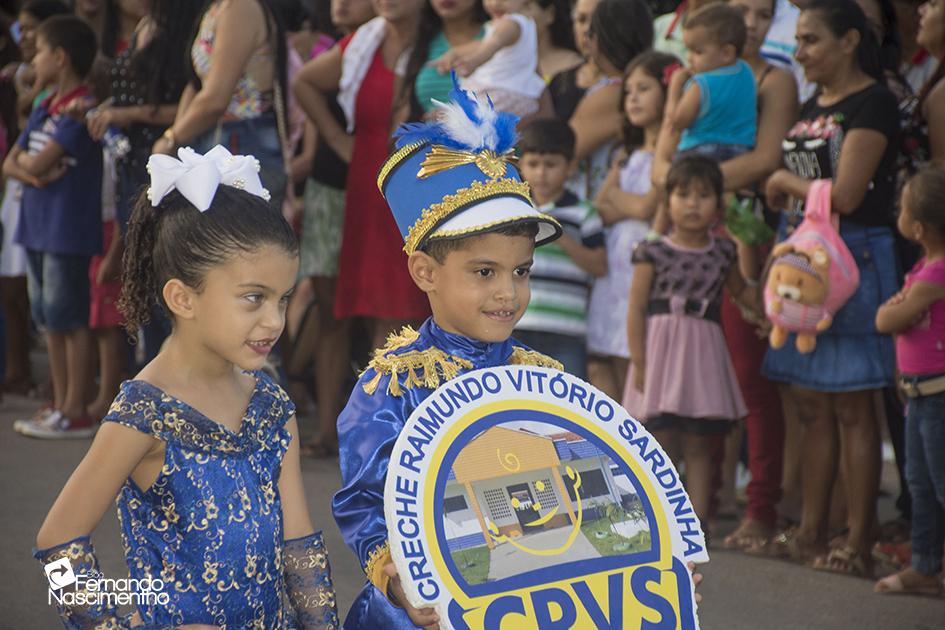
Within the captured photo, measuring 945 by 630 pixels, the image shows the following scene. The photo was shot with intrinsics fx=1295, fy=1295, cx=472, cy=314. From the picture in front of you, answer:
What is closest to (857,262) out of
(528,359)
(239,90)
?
(528,359)

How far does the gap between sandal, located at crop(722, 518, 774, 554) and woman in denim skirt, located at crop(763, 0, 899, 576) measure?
0.36 ft

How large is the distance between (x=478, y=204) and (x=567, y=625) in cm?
86

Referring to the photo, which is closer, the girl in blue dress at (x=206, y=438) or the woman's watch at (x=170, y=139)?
the girl in blue dress at (x=206, y=438)

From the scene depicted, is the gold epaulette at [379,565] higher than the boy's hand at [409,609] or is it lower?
higher

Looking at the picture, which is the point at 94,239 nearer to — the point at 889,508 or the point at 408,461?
the point at 889,508

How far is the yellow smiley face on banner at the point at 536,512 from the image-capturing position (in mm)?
2324

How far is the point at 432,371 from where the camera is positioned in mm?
2693

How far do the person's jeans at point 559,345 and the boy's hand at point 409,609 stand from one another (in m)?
2.84

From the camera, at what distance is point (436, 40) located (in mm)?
6008

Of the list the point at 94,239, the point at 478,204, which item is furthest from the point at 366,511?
the point at 94,239

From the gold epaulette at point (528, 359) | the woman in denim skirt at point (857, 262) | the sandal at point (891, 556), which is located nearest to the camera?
the gold epaulette at point (528, 359)

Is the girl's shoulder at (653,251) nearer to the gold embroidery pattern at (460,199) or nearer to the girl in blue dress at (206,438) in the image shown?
the gold embroidery pattern at (460,199)

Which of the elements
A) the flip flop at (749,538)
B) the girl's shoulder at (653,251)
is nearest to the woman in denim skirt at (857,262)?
the flip flop at (749,538)

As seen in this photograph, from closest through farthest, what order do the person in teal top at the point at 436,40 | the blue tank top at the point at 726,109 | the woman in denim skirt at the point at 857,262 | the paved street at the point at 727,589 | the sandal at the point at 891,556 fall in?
the paved street at the point at 727,589 < the woman in denim skirt at the point at 857,262 < the sandal at the point at 891,556 < the blue tank top at the point at 726,109 < the person in teal top at the point at 436,40
